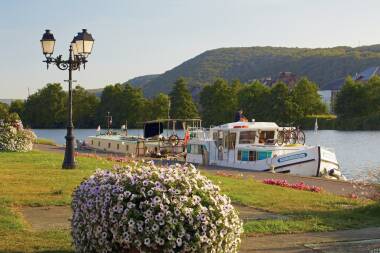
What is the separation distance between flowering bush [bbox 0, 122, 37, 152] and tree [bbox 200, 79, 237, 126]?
92.9 meters

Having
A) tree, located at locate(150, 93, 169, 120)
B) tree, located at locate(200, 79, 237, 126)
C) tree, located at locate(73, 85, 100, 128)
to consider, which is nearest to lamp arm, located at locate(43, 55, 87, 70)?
tree, located at locate(150, 93, 169, 120)

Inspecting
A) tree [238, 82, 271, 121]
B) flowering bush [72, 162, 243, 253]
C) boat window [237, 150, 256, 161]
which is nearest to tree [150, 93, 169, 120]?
tree [238, 82, 271, 121]

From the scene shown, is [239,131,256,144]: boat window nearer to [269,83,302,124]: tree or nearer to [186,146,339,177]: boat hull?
[186,146,339,177]: boat hull

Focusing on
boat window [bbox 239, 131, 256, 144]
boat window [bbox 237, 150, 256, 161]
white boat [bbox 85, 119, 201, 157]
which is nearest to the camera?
boat window [bbox 237, 150, 256, 161]

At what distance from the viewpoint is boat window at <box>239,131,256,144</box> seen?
119 feet

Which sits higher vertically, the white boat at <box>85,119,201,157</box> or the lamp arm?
the lamp arm

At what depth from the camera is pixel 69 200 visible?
13695mm

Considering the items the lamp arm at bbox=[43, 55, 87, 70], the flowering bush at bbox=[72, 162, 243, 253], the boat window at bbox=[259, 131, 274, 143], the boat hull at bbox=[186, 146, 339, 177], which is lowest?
the boat hull at bbox=[186, 146, 339, 177]

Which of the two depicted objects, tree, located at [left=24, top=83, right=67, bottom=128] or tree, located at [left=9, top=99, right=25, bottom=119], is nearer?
tree, located at [left=24, top=83, right=67, bottom=128]

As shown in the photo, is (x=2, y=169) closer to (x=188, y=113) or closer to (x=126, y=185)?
(x=126, y=185)

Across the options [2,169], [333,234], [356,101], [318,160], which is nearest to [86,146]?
[318,160]

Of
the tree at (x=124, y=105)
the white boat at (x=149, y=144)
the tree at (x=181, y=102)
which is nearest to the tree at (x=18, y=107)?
the tree at (x=124, y=105)

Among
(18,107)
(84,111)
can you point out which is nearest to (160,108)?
(84,111)

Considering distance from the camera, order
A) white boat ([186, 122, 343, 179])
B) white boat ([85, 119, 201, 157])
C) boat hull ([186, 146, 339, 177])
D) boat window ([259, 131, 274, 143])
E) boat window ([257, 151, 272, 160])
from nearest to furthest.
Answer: boat hull ([186, 146, 339, 177]), white boat ([186, 122, 343, 179]), boat window ([257, 151, 272, 160]), boat window ([259, 131, 274, 143]), white boat ([85, 119, 201, 157])
